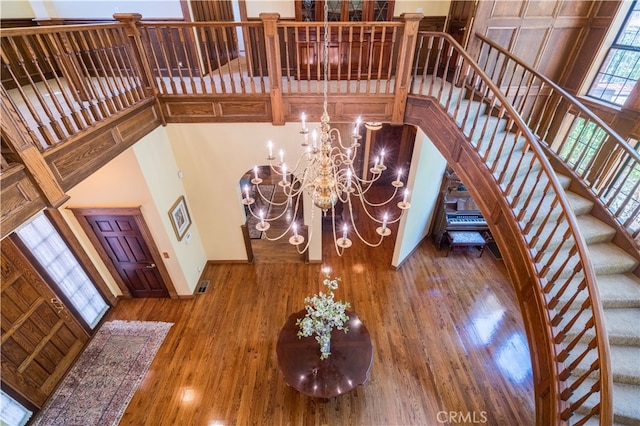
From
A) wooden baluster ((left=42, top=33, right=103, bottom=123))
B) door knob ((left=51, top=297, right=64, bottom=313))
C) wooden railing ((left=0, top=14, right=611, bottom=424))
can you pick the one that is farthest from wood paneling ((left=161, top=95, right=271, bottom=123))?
door knob ((left=51, top=297, right=64, bottom=313))

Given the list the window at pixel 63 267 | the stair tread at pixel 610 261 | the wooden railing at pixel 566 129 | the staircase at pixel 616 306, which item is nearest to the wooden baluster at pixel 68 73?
the window at pixel 63 267

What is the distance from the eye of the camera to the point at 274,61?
372cm

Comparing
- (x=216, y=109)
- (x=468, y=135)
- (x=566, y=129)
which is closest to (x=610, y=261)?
(x=468, y=135)

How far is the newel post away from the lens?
3419 millimetres

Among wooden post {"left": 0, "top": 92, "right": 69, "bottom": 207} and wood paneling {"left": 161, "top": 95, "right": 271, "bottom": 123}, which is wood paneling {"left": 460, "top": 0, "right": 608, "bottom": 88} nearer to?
wood paneling {"left": 161, "top": 95, "right": 271, "bottom": 123}

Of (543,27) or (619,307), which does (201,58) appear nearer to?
(543,27)

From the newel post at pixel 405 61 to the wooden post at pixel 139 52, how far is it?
3.02 m

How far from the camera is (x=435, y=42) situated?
504 cm

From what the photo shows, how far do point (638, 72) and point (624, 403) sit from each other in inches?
166

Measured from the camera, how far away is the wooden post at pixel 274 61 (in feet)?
11.3

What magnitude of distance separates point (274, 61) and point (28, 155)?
2650mm

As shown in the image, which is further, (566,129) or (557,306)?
(566,129)

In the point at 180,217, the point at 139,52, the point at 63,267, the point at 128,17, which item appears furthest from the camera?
the point at 180,217

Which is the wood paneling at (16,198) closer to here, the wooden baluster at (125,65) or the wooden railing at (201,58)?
the wooden baluster at (125,65)
